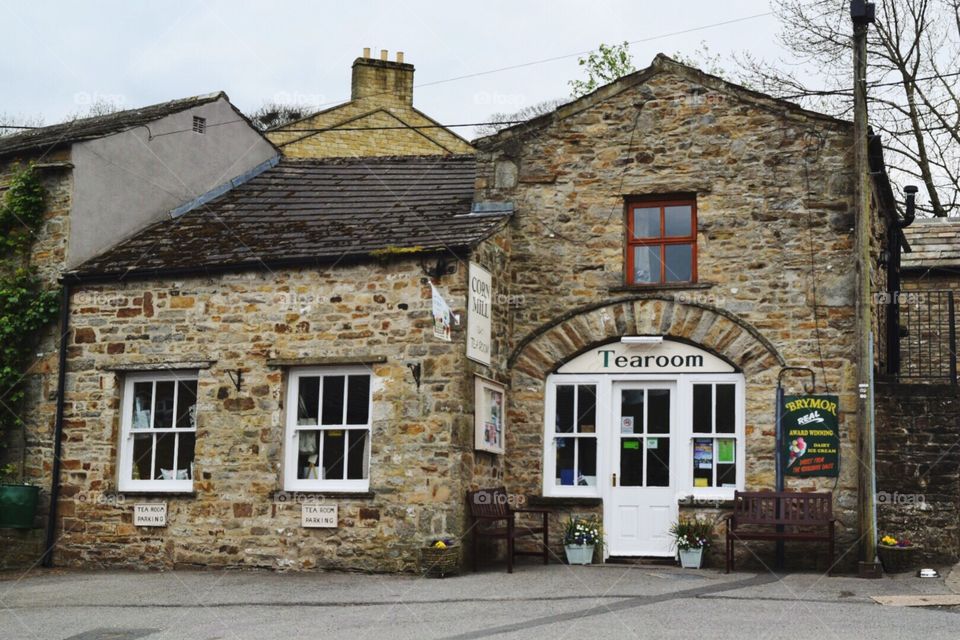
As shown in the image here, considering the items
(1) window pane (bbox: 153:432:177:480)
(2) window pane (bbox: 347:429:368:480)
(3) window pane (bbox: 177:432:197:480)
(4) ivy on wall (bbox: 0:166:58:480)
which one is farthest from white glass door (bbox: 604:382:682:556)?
(4) ivy on wall (bbox: 0:166:58:480)

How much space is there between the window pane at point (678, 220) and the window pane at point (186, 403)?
621cm

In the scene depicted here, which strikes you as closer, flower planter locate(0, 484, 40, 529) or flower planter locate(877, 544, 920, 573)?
flower planter locate(877, 544, 920, 573)

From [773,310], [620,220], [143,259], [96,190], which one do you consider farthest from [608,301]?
[96,190]

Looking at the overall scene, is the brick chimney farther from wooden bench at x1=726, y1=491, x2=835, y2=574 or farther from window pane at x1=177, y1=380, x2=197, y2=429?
wooden bench at x1=726, y1=491, x2=835, y2=574

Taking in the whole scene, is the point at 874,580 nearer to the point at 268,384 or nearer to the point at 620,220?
the point at 620,220

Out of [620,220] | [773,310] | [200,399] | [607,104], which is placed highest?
[607,104]

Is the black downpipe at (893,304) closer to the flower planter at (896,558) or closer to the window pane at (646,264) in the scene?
the window pane at (646,264)

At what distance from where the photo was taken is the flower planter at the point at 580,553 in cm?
1484

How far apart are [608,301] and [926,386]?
3.85 meters

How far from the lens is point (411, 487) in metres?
14.2

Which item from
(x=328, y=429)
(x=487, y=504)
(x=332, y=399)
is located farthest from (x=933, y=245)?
(x=328, y=429)

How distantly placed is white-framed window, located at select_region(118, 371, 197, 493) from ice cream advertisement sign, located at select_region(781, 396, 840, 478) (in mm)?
7129

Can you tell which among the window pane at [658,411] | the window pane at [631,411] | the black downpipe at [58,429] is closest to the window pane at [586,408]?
the window pane at [631,411]

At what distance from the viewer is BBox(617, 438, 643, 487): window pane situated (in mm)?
15258
